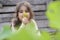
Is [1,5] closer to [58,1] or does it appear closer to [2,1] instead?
[2,1]

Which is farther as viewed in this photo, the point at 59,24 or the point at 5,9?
the point at 5,9

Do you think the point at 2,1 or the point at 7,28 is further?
the point at 2,1

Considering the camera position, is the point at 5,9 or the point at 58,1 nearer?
the point at 58,1

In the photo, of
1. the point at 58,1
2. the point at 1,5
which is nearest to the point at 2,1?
the point at 1,5

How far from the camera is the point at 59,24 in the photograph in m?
0.31

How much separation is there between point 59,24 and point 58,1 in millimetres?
32

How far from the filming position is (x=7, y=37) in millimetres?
302

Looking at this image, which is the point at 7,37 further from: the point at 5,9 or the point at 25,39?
the point at 5,9

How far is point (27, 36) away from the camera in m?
0.28

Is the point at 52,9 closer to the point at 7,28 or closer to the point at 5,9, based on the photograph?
the point at 7,28

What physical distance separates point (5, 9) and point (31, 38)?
4.14m

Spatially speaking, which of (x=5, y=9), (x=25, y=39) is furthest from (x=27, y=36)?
(x=5, y=9)

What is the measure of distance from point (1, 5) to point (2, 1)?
4.4 inches

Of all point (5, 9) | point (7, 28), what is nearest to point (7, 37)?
point (7, 28)
